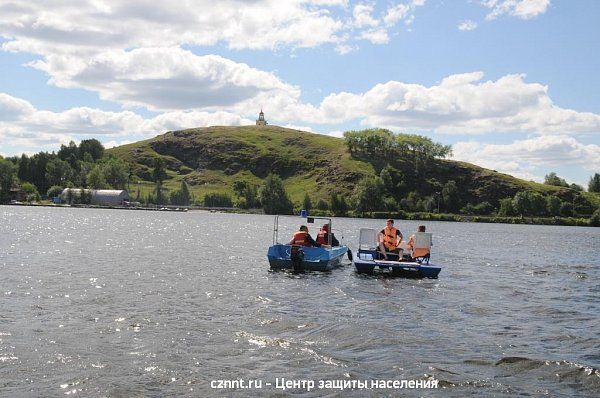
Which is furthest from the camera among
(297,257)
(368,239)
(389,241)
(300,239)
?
(368,239)

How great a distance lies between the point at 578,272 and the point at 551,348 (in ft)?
104

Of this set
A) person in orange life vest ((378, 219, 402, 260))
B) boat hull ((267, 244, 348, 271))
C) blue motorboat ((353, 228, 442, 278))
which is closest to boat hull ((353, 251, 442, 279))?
blue motorboat ((353, 228, 442, 278))

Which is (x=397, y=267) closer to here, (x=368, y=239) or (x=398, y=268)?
(x=398, y=268)

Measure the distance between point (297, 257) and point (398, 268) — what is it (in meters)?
6.40

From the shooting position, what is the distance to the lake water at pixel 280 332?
15.7m

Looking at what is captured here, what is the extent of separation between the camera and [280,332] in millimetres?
21062

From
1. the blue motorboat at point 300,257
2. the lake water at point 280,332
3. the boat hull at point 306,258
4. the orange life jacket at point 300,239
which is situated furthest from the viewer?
the orange life jacket at point 300,239

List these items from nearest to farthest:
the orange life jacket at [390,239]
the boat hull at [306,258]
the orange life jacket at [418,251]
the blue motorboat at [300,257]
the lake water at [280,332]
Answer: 1. the lake water at [280,332]
2. the orange life jacket at [418,251]
3. the orange life jacket at [390,239]
4. the blue motorboat at [300,257]
5. the boat hull at [306,258]

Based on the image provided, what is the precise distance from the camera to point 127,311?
24.0m

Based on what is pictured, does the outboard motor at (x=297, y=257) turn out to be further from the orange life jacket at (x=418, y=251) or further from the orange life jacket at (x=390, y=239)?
the orange life jacket at (x=418, y=251)

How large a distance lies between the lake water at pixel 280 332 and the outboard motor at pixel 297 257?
1.56 m

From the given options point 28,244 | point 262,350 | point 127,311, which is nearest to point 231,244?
point 28,244

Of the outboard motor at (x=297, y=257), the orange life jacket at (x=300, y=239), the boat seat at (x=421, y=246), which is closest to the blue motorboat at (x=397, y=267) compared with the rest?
the boat seat at (x=421, y=246)

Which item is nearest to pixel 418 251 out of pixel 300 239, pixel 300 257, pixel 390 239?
pixel 390 239
